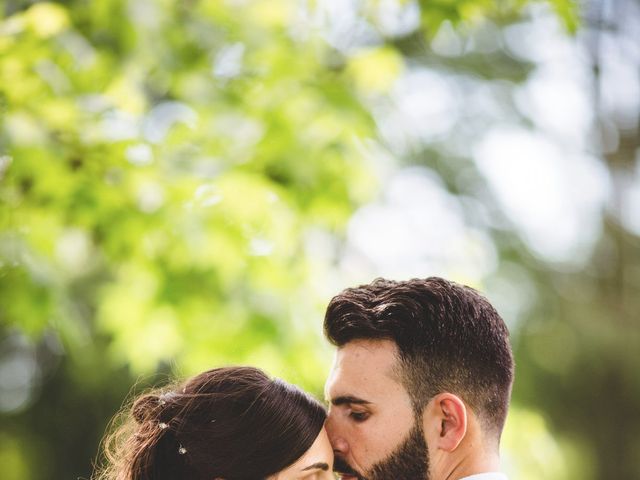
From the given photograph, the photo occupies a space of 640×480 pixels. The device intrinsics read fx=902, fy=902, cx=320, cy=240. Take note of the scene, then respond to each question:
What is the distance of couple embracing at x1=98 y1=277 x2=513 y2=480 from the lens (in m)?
2.65

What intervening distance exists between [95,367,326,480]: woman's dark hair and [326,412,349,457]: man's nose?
3 cm

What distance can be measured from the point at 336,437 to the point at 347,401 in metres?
0.12

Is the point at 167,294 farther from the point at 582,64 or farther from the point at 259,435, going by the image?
the point at 582,64

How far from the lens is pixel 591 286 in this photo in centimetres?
1040

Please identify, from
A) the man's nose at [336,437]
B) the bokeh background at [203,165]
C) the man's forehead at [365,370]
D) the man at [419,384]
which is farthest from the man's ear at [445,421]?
the bokeh background at [203,165]

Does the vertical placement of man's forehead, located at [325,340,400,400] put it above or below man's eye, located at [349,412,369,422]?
above

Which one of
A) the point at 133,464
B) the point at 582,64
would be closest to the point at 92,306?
the point at 133,464

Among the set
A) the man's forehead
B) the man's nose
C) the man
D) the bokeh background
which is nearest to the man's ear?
the man

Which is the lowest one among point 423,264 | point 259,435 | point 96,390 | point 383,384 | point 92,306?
point 96,390

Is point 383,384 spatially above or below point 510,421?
above

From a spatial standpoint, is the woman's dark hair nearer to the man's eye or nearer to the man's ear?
the man's eye

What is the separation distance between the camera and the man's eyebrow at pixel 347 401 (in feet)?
8.87

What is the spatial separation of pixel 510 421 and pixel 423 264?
286 centimetres

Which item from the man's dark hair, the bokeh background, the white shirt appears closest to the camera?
the white shirt
